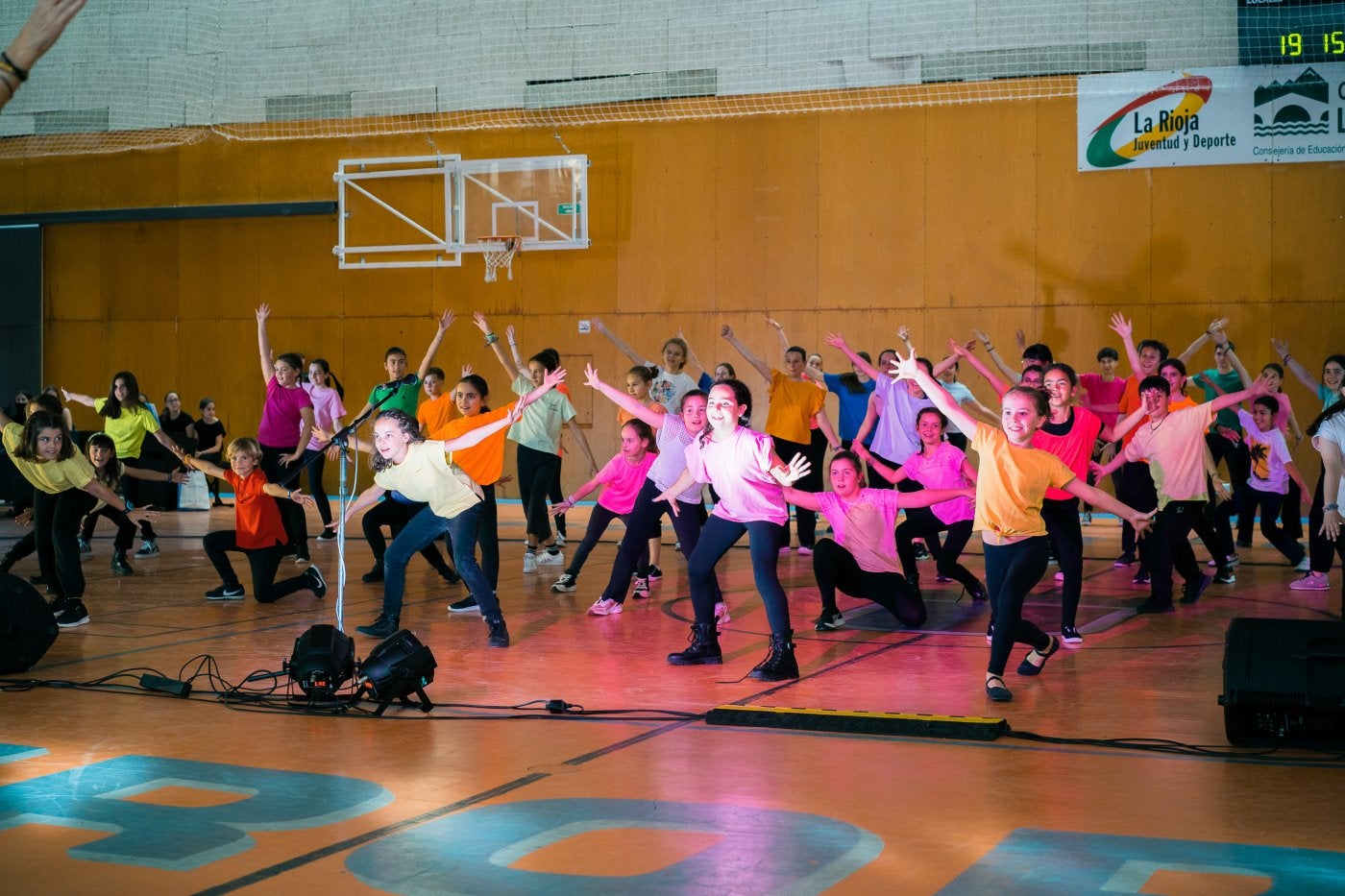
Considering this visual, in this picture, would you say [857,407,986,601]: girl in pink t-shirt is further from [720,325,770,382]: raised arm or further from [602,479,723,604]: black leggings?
[720,325,770,382]: raised arm

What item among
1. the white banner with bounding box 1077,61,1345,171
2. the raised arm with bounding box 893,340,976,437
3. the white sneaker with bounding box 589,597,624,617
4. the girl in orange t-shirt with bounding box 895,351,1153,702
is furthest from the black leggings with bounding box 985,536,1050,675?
the white banner with bounding box 1077,61,1345,171

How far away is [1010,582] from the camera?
689 cm

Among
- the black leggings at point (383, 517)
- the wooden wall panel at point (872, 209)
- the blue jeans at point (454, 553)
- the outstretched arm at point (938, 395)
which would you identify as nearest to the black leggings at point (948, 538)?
the outstretched arm at point (938, 395)

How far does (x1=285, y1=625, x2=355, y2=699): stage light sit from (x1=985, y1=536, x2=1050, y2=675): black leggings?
3.31 meters

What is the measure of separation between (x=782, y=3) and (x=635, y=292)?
4.76m

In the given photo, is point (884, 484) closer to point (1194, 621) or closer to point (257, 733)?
point (1194, 621)

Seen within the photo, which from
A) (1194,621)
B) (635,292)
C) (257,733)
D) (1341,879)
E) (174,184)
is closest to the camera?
(1341,879)

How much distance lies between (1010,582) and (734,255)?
550 inches

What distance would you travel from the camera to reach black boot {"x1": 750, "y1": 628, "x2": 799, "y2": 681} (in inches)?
292

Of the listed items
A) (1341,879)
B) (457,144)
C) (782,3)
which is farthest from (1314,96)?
(1341,879)

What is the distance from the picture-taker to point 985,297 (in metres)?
19.1

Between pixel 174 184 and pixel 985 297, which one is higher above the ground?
pixel 174 184

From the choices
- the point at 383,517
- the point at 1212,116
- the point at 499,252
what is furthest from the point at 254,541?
the point at 1212,116

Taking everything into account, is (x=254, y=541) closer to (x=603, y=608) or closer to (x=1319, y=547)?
(x=603, y=608)
